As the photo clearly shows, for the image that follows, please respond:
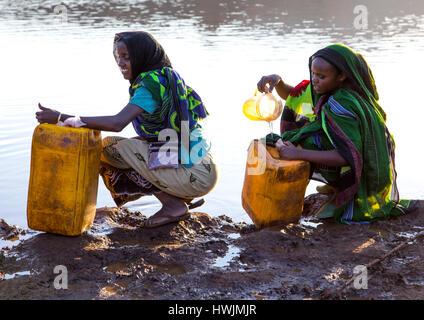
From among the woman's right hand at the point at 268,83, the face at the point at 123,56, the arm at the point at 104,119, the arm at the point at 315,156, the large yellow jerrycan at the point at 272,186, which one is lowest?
the large yellow jerrycan at the point at 272,186

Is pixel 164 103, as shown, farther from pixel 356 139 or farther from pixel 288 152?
pixel 356 139

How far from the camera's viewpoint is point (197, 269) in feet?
10.2

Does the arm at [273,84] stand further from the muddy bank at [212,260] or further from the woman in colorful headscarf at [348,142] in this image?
the muddy bank at [212,260]

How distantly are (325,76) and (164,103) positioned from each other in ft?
3.27

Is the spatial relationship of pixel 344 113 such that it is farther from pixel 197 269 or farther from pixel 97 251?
pixel 97 251

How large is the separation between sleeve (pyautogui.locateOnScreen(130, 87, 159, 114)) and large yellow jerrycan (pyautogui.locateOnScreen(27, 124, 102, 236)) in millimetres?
291

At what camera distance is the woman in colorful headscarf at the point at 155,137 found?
343 centimetres

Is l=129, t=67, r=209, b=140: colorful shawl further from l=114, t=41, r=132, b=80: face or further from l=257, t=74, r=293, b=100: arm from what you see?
l=257, t=74, r=293, b=100: arm

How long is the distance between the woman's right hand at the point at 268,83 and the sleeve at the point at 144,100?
0.84m

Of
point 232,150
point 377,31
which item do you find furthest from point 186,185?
point 377,31

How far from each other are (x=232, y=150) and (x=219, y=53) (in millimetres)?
5540

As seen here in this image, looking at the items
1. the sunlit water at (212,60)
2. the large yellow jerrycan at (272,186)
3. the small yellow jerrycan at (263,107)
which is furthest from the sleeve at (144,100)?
the sunlit water at (212,60)
